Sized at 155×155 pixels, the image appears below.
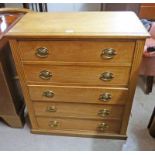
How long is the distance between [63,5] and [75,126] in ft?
8.92

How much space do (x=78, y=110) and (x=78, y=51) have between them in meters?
0.48

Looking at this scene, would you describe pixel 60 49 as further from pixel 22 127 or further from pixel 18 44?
pixel 22 127

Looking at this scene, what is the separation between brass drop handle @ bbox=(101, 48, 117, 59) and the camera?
937 mm

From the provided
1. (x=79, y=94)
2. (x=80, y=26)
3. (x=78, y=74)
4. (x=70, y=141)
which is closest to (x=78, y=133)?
(x=70, y=141)

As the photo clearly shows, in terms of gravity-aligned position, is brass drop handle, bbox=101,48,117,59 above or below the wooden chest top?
below

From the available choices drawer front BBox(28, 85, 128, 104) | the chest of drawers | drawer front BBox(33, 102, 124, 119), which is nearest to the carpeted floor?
the chest of drawers

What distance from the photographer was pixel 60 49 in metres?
0.96

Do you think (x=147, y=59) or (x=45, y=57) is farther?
(x=147, y=59)

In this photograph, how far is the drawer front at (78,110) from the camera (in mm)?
1223

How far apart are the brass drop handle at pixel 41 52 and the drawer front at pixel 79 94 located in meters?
0.23

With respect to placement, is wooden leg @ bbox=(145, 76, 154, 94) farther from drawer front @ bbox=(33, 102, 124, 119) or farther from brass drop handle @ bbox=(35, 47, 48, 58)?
brass drop handle @ bbox=(35, 47, 48, 58)

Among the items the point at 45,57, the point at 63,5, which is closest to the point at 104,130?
the point at 45,57

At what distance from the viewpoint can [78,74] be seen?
3.47 ft
